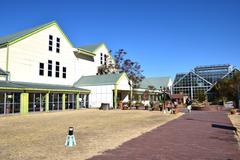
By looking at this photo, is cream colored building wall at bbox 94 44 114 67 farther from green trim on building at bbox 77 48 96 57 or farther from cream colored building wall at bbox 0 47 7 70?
cream colored building wall at bbox 0 47 7 70

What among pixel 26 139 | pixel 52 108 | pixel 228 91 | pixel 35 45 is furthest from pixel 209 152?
pixel 228 91

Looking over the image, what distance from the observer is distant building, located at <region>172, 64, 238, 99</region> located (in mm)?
56606

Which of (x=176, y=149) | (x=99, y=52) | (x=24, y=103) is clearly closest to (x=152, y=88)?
(x=99, y=52)

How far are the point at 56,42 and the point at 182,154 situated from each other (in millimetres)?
28003

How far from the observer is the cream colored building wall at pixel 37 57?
27.7 meters

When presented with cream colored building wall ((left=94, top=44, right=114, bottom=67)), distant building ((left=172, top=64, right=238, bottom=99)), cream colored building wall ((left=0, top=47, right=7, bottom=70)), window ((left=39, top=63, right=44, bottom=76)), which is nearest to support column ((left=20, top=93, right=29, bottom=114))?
cream colored building wall ((left=0, top=47, right=7, bottom=70))

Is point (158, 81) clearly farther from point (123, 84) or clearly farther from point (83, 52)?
point (83, 52)

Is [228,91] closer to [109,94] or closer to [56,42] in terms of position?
[109,94]

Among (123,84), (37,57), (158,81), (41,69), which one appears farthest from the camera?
(158,81)

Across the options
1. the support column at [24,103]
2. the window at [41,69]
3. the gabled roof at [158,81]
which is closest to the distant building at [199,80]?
the gabled roof at [158,81]

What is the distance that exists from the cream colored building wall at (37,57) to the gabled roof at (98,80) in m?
1.70

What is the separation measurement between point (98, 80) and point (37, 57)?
9039 millimetres

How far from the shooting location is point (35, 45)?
29.9 meters

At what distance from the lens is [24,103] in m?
25.5
